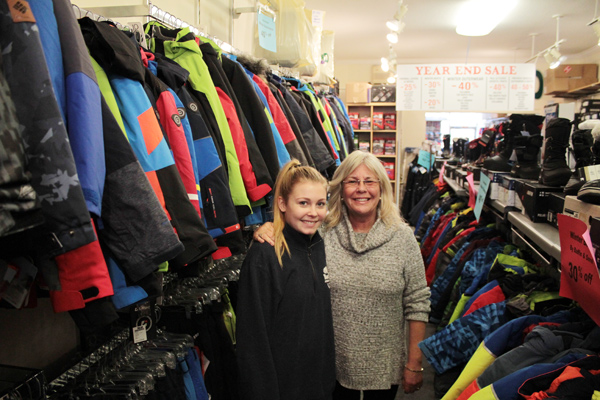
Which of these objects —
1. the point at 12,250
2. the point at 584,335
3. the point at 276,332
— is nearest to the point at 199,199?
the point at 276,332

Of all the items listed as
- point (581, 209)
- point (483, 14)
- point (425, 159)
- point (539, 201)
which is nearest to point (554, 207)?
point (539, 201)

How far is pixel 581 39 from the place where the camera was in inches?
327

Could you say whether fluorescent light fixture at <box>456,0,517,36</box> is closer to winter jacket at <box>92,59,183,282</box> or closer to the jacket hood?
the jacket hood

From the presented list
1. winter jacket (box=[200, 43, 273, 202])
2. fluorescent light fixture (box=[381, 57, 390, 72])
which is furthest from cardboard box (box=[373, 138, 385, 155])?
winter jacket (box=[200, 43, 273, 202])

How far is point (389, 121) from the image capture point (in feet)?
27.9

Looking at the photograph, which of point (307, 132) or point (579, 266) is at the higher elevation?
point (307, 132)

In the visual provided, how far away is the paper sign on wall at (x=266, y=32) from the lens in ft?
8.20

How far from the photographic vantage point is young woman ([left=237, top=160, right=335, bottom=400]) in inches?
53.8

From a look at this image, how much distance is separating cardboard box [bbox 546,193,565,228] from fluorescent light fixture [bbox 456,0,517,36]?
3.27 meters

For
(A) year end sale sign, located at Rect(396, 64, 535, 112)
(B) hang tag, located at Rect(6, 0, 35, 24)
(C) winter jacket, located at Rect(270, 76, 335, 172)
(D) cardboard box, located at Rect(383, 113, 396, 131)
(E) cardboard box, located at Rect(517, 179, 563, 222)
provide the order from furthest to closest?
1. (D) cardboard box, located at Rect(383, 113, 396, 131)
2. (A) year end sale sign, located at Rect(396, 64, 535, 112)
3. (C) winter jacket, located at Rect(270, 76, 335, 172)
4. (E) cardboard box, located at Rect(517, 179, 563, 222)
5. (B) hang tag, located at Rect(6, 0, 35, 24)

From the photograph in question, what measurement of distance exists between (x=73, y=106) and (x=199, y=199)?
0.55 m

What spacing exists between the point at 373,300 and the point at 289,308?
0.34 m

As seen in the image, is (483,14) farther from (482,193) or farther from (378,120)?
(378,120)

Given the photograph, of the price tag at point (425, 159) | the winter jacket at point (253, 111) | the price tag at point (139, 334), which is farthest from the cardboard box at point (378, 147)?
the price tag at point (139, 334)
